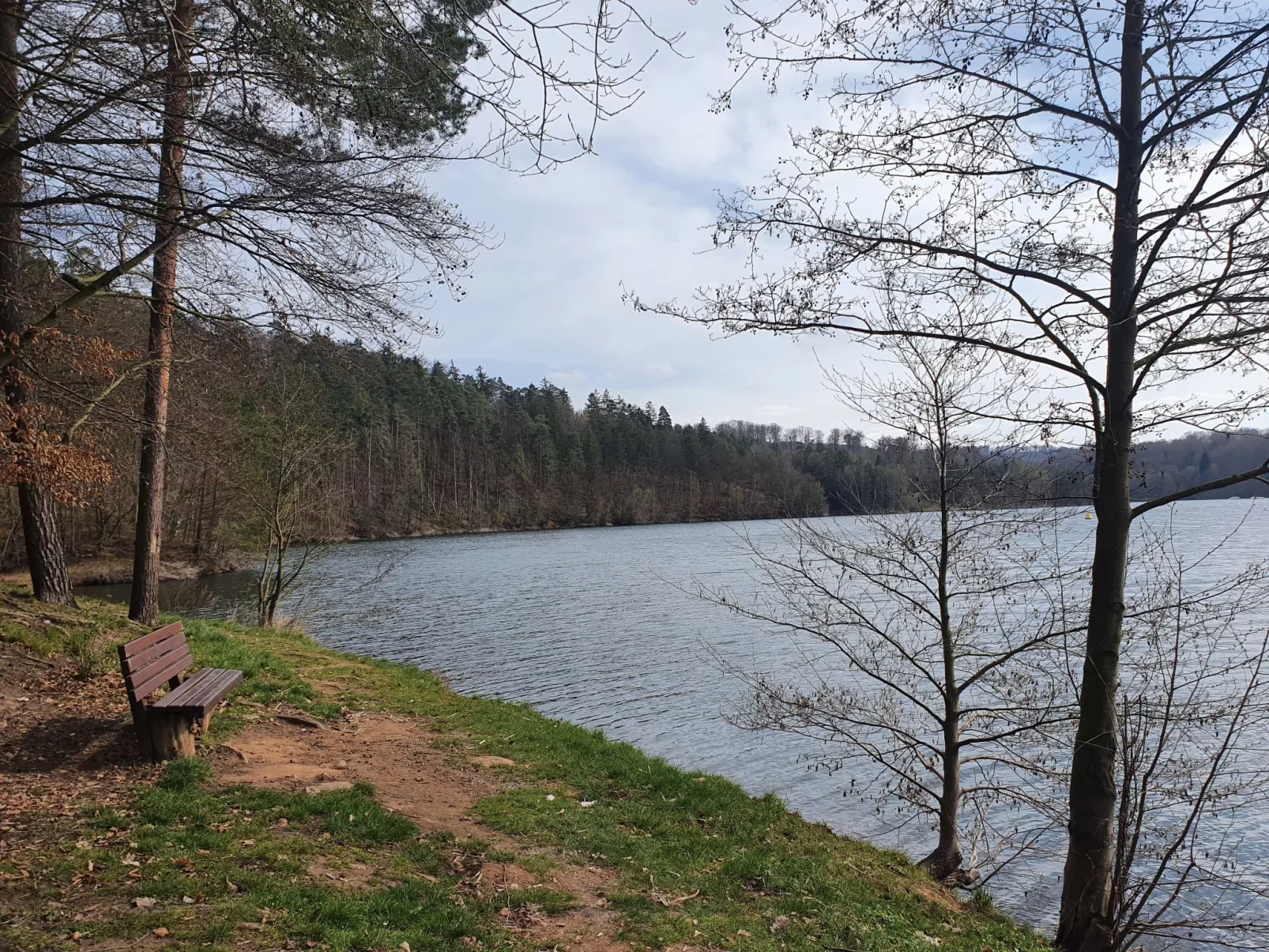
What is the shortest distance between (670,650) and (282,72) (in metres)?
15.1

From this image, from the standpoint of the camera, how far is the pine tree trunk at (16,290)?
15.6 feet

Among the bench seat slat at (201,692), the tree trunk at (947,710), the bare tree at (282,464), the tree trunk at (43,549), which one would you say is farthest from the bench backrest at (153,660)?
the bare tree at (282,464)

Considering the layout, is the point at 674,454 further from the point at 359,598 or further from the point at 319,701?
the point at 319,701

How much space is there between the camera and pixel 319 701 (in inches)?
329

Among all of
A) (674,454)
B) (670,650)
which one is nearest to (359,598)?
(670,650)

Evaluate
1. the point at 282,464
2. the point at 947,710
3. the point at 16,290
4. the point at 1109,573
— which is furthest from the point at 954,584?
the point at 282,464

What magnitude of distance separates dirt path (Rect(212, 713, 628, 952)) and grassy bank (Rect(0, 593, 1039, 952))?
8cm

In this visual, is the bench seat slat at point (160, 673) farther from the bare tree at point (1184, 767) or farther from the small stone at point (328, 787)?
the bare tree at point (1184, 767)

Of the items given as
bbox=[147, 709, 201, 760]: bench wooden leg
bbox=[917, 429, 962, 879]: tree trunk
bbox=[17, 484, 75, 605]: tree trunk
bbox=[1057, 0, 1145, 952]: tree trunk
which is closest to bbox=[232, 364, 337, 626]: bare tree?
bbox=[17, 484, 75, 605]: tree trunk

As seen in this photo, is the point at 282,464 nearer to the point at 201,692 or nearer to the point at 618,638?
the point at 618,638

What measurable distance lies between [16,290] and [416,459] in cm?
6941

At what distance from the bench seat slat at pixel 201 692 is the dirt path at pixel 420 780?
1.54 ft

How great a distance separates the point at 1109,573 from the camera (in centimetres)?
460

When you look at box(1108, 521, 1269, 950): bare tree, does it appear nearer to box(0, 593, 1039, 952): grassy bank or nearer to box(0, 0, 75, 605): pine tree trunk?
box(0, 593, 1039, 952): grassy bank
